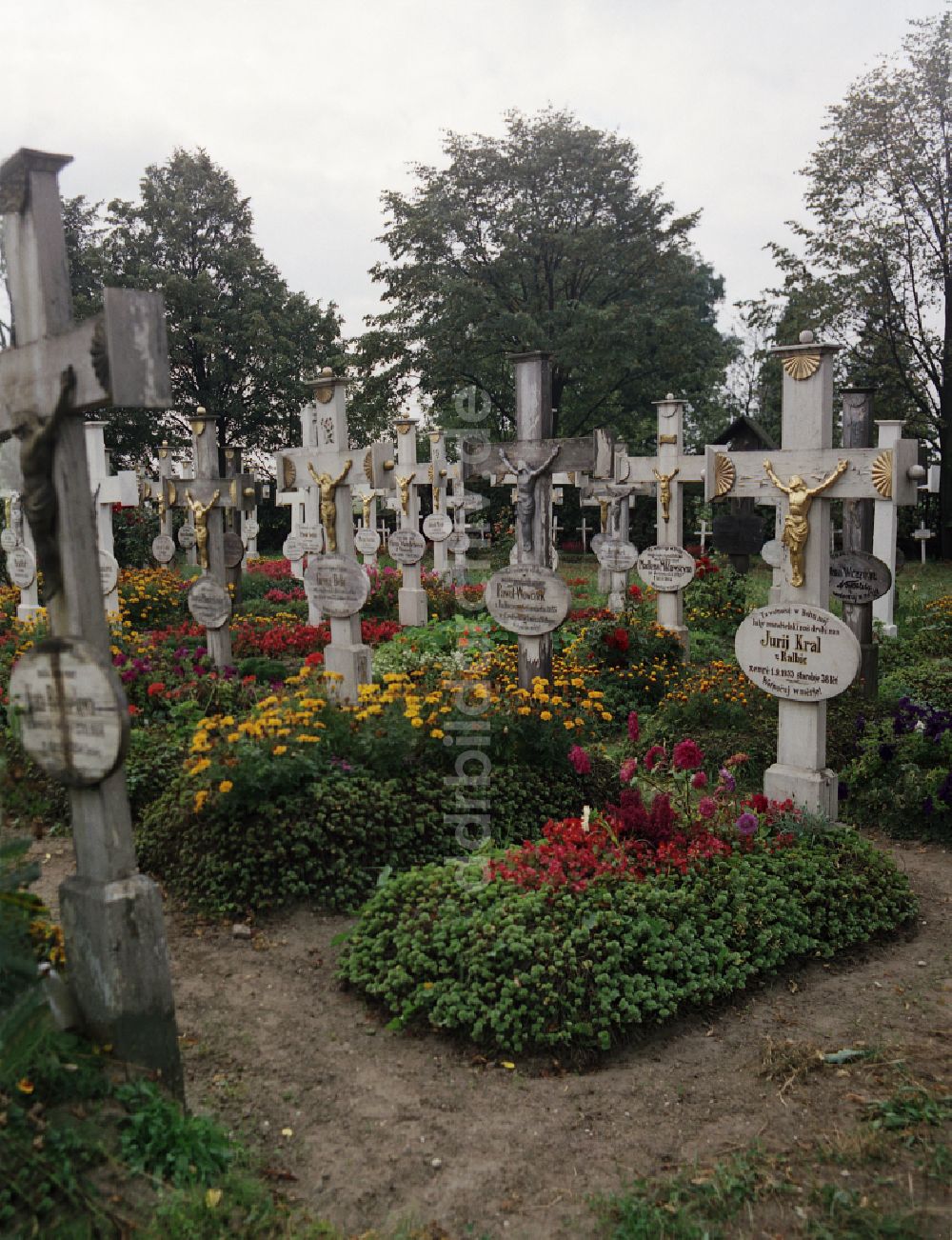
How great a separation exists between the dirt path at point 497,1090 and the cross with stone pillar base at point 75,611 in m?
0.56

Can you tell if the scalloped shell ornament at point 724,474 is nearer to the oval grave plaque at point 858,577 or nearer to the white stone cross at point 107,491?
the oval grave plaque at point 858,577

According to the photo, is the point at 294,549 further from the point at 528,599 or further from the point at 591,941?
the point at 591,941

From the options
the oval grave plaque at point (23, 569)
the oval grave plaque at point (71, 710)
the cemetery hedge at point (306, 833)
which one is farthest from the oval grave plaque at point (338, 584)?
the oval grave plaque at point (23, 569)

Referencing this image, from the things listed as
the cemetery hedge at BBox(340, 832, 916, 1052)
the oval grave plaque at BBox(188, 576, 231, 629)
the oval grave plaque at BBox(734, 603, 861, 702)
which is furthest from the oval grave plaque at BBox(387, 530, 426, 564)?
the cemetery hedge at BBox(340, 832, 916, 1052)

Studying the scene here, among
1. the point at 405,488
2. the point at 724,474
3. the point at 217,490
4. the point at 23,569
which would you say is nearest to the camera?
the point at 724,474

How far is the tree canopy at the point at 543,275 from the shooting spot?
90.4 ft

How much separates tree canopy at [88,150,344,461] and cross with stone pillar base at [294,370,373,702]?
2305 cm

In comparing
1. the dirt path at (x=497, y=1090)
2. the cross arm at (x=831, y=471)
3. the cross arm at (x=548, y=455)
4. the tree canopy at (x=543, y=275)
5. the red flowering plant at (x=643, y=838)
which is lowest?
the dirt path at (x=497, y=1090)

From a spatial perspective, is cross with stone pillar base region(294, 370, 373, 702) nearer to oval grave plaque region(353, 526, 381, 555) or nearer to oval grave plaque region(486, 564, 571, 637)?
oval grave plaque region(486, 564, 571, 637)

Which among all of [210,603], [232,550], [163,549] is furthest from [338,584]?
[163,549]

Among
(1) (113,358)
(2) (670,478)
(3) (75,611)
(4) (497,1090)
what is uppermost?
(1) (113,358)

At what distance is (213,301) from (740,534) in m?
22.5

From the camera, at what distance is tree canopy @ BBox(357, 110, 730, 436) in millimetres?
27547

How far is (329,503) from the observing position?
9422 mm
